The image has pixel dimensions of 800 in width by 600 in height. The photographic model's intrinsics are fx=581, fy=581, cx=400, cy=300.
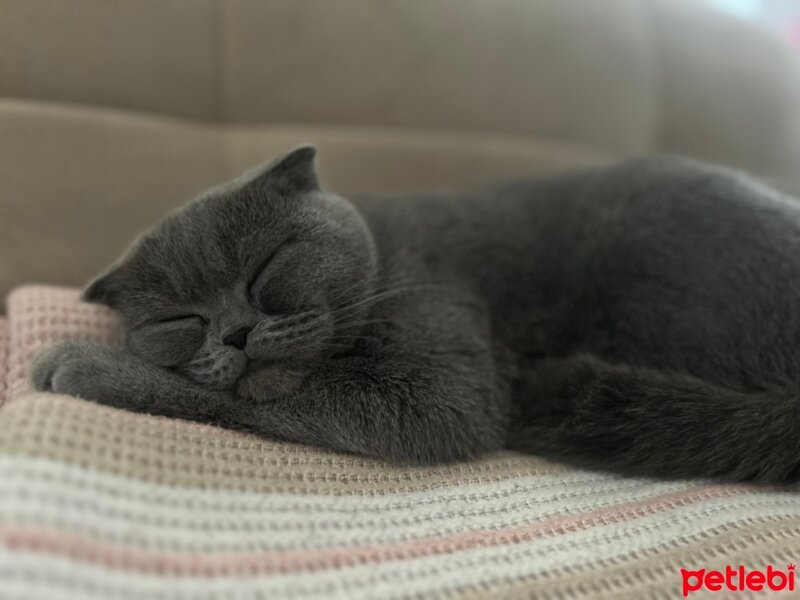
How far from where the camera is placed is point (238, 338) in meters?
0.97

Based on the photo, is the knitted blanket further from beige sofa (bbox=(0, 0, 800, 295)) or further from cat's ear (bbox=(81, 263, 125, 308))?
beige sofa (bbox=(0, 0, 800, 295))

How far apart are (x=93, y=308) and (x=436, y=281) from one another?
0.70 meters

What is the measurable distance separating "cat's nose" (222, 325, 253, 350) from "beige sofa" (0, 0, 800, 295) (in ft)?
1.89

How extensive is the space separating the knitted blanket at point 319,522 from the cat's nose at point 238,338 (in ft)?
0.46

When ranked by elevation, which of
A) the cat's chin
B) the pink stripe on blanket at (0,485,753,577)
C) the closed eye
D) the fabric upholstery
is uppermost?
the fabric upholstery

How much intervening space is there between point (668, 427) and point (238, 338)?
2.41 feet

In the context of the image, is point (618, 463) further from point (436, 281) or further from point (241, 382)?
point (241, 382)

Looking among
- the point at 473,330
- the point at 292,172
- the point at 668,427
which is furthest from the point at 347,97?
the point at 668,427

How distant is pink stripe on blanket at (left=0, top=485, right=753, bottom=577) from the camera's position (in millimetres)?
611

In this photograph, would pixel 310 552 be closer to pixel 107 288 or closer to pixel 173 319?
pixel 173 319

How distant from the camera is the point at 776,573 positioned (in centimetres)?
79

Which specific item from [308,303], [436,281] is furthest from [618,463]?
[308,303]

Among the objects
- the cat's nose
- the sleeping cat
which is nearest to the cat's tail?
the sleeping cat

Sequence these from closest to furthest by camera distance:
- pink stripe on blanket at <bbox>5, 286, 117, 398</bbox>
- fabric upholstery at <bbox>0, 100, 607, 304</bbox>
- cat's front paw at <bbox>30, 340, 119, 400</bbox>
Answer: cat's front paw at <bbox>30, 340, 119, 400</bbox>
pink stripe on blanket at <bbox>5, 286, 117, 398</bbox>
fabric upholstery at <bbox>0, 100, 607, 304</bbox>
